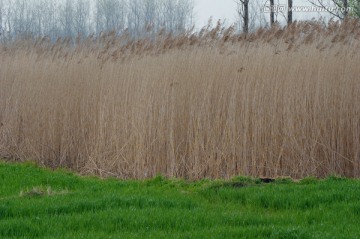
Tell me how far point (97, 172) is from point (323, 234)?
19.9 ft

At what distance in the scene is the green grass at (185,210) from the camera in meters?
6.09

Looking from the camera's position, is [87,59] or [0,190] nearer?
[0,190]

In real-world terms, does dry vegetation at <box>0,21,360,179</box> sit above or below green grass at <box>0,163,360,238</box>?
above

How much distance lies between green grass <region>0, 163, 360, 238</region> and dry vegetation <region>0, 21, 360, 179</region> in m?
1.15

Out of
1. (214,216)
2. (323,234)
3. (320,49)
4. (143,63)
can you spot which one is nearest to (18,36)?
(143,63)

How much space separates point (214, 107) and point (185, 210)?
12.4 ft

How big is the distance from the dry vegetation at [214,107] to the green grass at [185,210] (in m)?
1.15

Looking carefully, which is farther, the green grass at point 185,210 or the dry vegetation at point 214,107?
the dry vegetation at point 214,107

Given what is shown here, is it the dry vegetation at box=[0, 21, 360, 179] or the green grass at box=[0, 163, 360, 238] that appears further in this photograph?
the dry vegetation at box=[0, 21, 360, 179]

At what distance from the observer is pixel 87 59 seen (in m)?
12.6

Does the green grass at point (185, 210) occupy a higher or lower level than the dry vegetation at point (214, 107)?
lower

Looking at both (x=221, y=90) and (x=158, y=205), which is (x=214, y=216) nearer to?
(x=158, y=205)

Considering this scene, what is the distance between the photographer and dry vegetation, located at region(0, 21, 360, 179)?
10.0 metres

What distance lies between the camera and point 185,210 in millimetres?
6953
